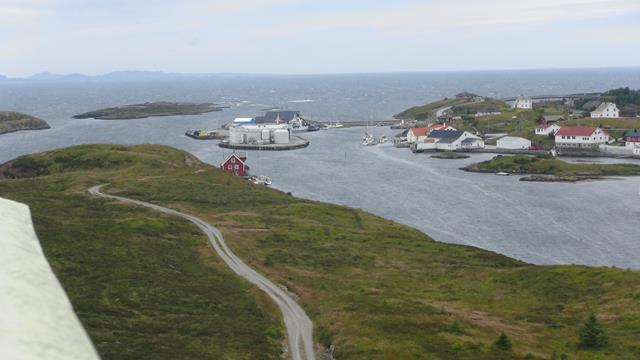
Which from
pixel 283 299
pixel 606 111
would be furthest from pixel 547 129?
pixel 283 299

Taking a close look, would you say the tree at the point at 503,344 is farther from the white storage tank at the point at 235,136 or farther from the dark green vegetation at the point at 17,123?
the dark green vegetation at the point at 17,123

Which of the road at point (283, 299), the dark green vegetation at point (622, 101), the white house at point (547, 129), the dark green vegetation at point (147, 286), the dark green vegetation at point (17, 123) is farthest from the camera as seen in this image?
the dark green vegetation at point (17, 123)

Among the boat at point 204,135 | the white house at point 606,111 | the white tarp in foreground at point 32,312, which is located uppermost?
the white tarp in foreground at point 32,312

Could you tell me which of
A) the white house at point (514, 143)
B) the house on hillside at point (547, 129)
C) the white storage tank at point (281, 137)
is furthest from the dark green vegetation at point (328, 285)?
the house on hillside at point (547, 129)

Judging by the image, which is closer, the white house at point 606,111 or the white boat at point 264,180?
the white boat at point 264,180

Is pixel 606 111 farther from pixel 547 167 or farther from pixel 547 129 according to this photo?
pixel 547 167

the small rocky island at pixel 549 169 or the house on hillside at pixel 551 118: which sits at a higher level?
the house on hillside at pixel 551 118

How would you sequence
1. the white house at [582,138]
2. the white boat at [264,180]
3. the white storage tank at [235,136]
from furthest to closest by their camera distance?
the white storage tank at [235,136] → the white house at [582,138] → the white boat at [264,180]
